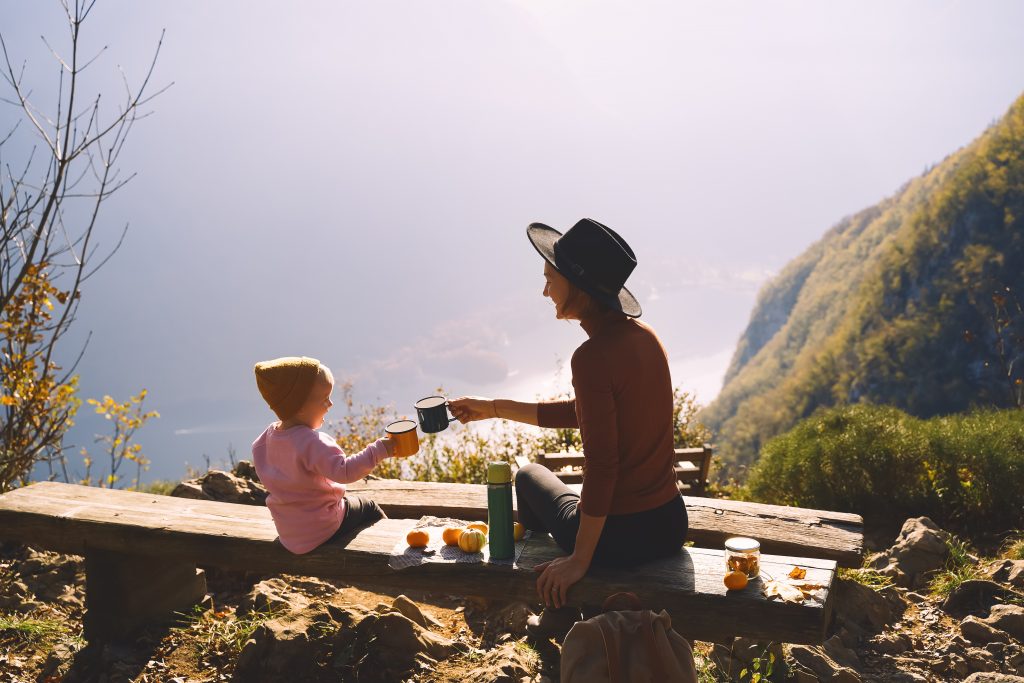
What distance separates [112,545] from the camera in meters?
4.36

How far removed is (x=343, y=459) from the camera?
3625 millimetres

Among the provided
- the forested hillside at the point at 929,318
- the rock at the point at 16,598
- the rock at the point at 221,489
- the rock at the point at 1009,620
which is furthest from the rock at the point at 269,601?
the forested hillside at the point at 929,318

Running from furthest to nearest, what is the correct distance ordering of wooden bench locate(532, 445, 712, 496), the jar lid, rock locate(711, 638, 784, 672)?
wooden bench locate(532, 445, 712, 496) < rock locate(711, 638, 784, 672) < the jar lid

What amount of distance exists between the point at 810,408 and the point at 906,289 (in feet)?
42.2

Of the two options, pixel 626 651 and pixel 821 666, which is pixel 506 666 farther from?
pixel 821 666

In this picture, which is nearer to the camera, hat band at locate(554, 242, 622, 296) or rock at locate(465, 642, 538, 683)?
hat band at locate(554, 242, 622, 296)

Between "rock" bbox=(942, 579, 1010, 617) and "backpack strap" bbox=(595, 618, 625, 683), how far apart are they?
340 centimetres

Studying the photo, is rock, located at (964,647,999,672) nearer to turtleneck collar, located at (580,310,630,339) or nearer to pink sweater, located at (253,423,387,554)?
turtleneck collar, located at (580,310,630,339)

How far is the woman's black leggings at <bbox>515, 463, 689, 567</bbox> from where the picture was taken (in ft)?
11.0

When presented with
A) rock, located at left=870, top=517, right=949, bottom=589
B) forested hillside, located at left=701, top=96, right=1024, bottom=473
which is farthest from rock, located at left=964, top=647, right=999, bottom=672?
forested hillside, located at left=701, top=96, right=1024, bottom=473

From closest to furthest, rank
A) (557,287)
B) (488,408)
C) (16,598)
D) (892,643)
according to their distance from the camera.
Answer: (557,287) → (488,408) → (892,643) → (16,598)

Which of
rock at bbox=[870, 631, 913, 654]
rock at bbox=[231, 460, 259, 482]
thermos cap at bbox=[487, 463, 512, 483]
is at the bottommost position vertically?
rock at bbox=[870, 631, 913, 654]

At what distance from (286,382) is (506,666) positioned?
5.86 ft

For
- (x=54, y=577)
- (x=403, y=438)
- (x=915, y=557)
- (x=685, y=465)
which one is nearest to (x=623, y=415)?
(x=403, y=438)
